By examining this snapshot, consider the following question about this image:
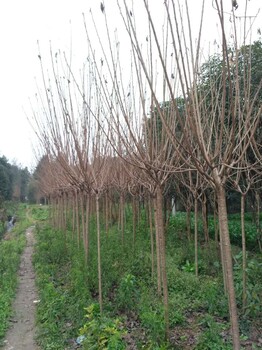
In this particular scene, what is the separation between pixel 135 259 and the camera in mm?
6484

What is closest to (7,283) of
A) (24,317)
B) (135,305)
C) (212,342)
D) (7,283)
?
(7,283)

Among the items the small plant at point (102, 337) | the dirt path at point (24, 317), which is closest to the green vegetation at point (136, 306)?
the small plant at point (102, 337)

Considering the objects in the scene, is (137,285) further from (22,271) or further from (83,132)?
(22,271)

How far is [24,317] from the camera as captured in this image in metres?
5.45

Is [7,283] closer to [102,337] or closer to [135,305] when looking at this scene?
[135,305]

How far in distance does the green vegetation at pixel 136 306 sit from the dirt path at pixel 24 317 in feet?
0.56

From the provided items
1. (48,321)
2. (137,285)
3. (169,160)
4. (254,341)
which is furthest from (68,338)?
(169,160)

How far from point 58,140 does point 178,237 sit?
5.24 meters

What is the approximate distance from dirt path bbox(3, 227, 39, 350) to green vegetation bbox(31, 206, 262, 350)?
171mm

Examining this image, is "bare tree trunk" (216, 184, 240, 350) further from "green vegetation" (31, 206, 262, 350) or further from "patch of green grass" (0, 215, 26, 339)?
"patch of green grass" (0, 215, 26, 339)

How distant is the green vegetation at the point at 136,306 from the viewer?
3654mm

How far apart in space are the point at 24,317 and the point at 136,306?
1997mm

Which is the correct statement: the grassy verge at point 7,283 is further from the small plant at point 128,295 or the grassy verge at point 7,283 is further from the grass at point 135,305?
the small plant at point 128,295

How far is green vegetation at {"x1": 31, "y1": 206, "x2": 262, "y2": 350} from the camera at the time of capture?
3654 millimetres
